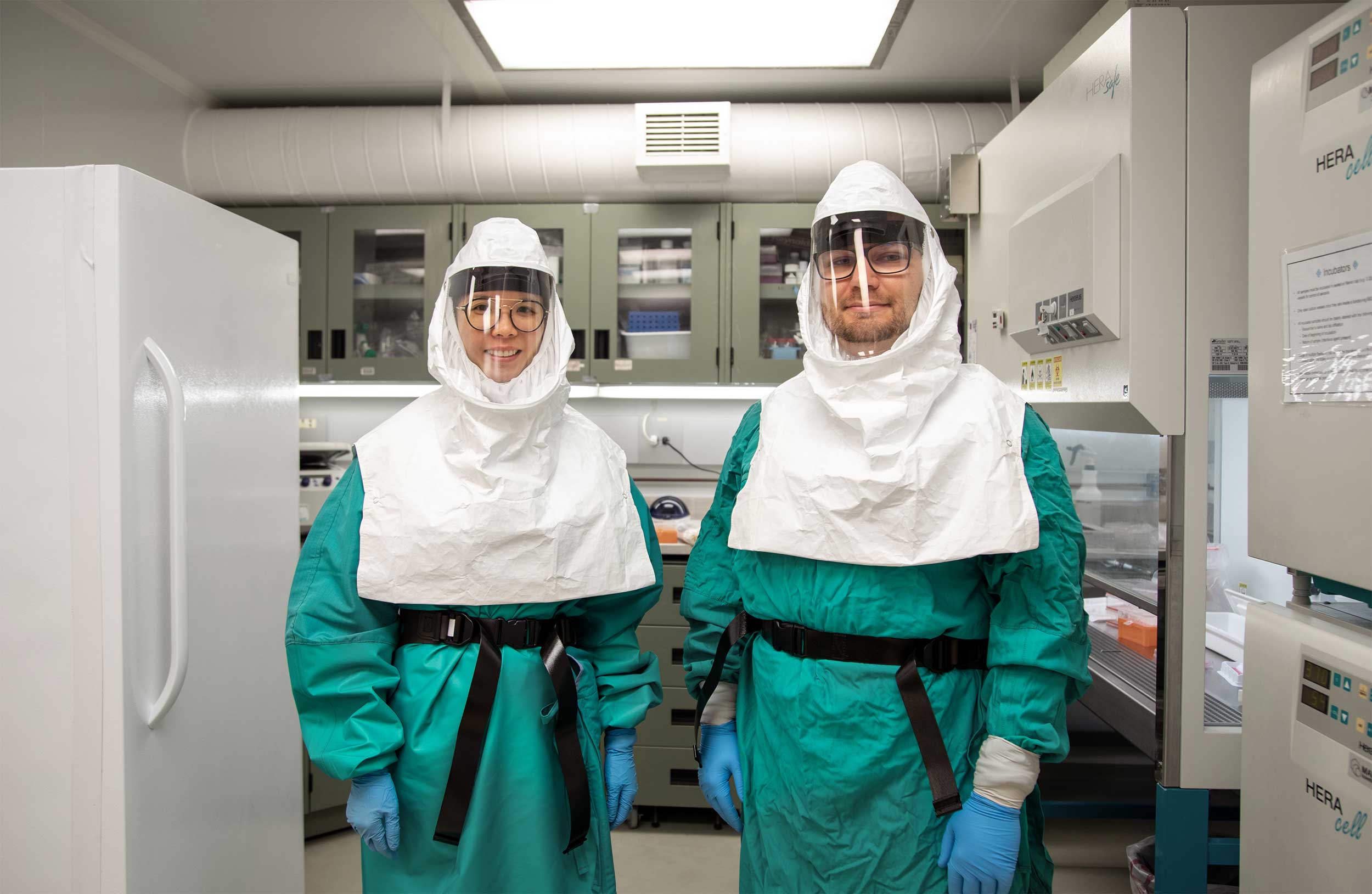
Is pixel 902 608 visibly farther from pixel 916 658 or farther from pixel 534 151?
pixel 534 151

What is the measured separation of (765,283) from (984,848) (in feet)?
7.83

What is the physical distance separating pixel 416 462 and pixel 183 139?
8.69 ft

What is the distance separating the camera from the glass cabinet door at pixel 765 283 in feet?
10.5

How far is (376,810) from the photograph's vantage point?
1.24 metres

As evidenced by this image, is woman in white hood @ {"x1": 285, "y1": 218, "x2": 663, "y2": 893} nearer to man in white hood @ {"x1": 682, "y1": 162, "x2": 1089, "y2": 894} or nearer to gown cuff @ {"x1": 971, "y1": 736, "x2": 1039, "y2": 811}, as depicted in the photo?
man in white hood @ {"x1": 682, "y1": 162, "x2": 1089, "y2": 894}

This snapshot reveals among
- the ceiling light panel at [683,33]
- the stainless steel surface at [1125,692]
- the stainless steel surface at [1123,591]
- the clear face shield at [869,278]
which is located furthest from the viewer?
the ceiling light panel at [683,33]

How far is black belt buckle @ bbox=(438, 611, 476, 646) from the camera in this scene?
1.31 meters

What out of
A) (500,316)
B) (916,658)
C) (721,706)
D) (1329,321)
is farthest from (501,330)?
(1329,321)

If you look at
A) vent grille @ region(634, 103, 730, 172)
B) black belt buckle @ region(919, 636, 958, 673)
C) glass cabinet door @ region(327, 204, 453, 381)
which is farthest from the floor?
A: vent grille @ region(634, 103, 730, 172)

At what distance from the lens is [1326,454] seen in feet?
3.87

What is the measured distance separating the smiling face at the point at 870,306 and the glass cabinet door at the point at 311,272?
2565 mm

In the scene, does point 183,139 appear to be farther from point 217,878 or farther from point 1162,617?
point 1162,617

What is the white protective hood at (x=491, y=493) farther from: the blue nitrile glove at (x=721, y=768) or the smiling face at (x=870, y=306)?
the smiling face at (x=870, y=306)

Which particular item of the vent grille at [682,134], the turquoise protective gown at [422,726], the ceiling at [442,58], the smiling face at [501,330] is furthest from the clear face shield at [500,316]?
the vent grille at [682,134]
